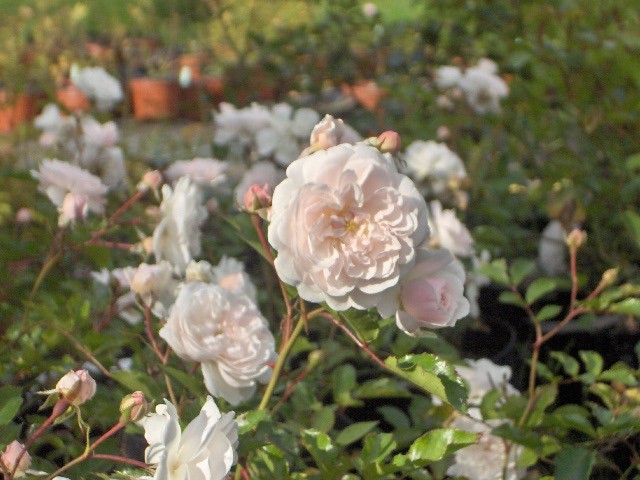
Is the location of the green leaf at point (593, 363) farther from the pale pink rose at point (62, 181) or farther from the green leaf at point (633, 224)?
the pale pink rose at point (62, 181)

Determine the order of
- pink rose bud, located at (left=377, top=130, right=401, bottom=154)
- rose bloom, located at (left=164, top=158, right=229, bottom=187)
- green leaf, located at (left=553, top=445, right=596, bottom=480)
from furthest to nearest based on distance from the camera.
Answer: rose bloom, located at (left=164, top=158, right=229, bottom=187) → green leaf, located at (left=553, top=445, right=596, bottom=480) → pink rose bud, located at (left=377, top=130, right=401, bottom=154)

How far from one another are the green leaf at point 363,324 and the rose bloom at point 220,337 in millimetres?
118

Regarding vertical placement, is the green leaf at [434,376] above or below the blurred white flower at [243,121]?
above

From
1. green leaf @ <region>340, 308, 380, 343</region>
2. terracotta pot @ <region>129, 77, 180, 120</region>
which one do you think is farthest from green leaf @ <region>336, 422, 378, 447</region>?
terracotta pot @ <region>129, 77, 180, 120</region>

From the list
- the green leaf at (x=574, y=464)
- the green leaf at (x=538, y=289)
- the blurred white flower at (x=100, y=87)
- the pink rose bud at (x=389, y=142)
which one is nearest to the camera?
the pink rose bud at (x=389, y=142)

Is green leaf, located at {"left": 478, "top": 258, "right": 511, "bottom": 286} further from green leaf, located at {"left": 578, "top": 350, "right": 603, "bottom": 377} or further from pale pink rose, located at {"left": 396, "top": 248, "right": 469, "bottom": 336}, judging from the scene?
→ pale pink rose, located at {"left": 396, "top": 248, "right": 469, "bottom": 336}

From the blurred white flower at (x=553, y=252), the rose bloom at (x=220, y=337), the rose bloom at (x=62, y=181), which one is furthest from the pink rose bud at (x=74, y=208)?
the blurred white flower at (x=553, y=252)

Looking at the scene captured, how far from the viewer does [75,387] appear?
66 cm

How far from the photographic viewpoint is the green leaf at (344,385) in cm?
109

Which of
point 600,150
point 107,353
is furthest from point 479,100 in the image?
point 107,353

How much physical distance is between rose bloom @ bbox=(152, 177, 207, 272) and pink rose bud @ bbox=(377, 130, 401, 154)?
1.05 feet

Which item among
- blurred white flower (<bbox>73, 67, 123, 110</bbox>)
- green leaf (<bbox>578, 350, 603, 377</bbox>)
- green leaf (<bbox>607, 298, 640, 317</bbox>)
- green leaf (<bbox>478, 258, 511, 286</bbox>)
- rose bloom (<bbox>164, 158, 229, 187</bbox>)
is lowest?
blurred white flower (<bbox>73, 67, 123, 110</bbox>)

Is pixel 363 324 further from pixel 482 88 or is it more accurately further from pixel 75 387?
pixel 482 88

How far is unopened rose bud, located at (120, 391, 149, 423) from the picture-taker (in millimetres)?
649
